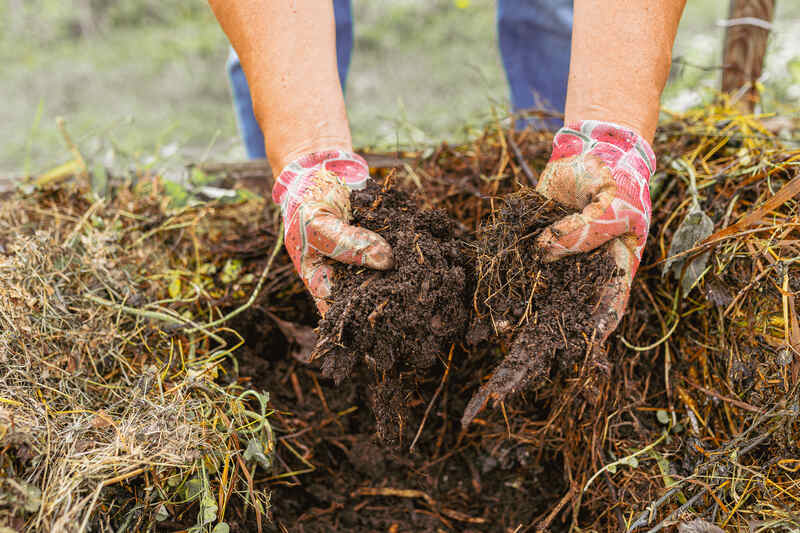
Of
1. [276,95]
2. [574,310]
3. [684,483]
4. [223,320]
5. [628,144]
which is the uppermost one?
[276,95]

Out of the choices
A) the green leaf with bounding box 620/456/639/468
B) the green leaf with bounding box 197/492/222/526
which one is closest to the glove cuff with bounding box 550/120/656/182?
the green leaf with bounding box 620/456/639/468

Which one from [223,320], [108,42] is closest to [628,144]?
[223,320]

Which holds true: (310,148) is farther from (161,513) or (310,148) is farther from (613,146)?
(161,513)

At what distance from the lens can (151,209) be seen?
6.13 ft

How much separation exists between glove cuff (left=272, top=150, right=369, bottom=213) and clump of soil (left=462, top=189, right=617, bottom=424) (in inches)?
16.0

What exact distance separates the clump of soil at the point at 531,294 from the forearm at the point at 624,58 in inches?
12.8

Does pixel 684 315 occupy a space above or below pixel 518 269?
below

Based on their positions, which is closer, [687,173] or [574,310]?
[574,310]

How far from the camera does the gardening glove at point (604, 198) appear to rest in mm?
1195

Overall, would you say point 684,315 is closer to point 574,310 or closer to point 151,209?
point 574,310

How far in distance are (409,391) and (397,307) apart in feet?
0.85

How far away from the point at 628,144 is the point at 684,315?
0.54 m

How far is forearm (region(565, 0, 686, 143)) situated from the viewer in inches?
51.6

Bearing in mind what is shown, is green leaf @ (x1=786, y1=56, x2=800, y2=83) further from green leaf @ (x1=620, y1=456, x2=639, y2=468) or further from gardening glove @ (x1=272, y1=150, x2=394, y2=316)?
gardening glove @ (x1=272, y1=150, x2=394, y2=316)
